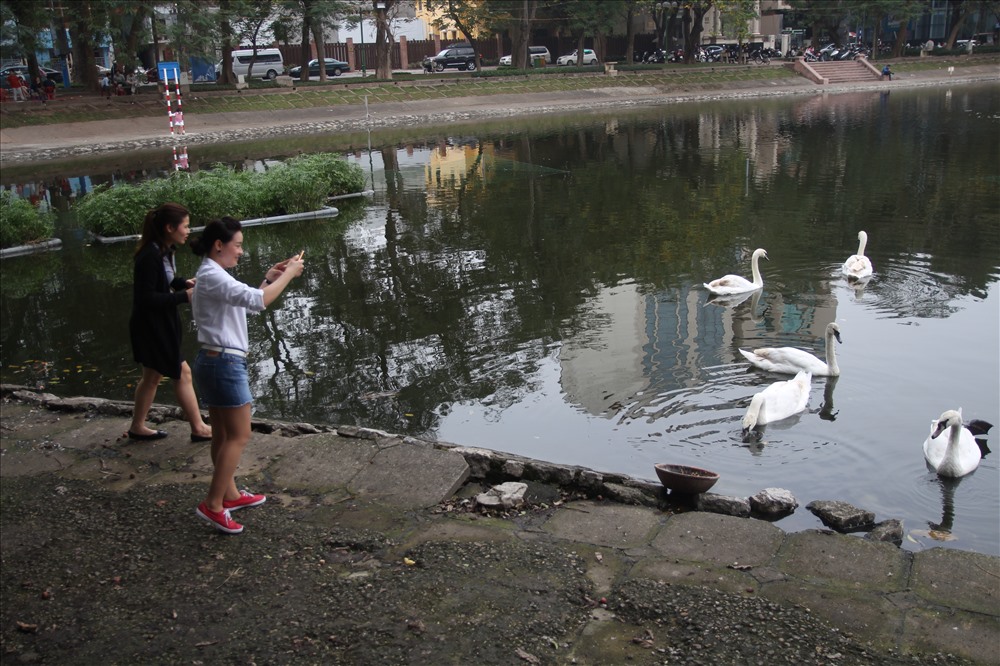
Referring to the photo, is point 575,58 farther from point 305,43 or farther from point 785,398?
point 785,398

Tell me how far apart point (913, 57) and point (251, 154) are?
2023 inches

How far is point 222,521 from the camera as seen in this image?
5613 mm

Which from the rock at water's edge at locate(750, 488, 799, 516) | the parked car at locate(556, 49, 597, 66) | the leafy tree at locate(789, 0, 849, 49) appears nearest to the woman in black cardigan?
the rock at water's edge at locate(750, 488, 799, 516)

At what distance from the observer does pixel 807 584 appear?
16.2 ft

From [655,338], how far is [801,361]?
1725 millimetres

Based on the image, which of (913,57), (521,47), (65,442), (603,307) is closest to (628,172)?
(603,307)

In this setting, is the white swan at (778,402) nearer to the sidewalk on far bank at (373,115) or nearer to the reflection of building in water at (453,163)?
the reflection of building in water at (453,163)

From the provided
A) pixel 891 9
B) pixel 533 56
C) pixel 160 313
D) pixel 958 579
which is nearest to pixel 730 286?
pixel 958 579

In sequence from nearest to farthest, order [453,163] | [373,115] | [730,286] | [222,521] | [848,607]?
[848,607]
[222,521]
[730,286]
[453,163]
[373,115]

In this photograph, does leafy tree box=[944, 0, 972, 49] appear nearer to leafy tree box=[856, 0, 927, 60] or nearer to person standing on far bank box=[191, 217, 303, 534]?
leafy tree box=[856, 0, 927, 60]

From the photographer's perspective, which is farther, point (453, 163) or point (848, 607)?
point (453, 163)

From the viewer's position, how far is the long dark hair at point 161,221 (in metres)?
6.23

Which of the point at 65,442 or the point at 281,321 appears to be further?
the point at 281,321

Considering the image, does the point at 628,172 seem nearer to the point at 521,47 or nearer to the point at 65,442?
the point at 65,442
